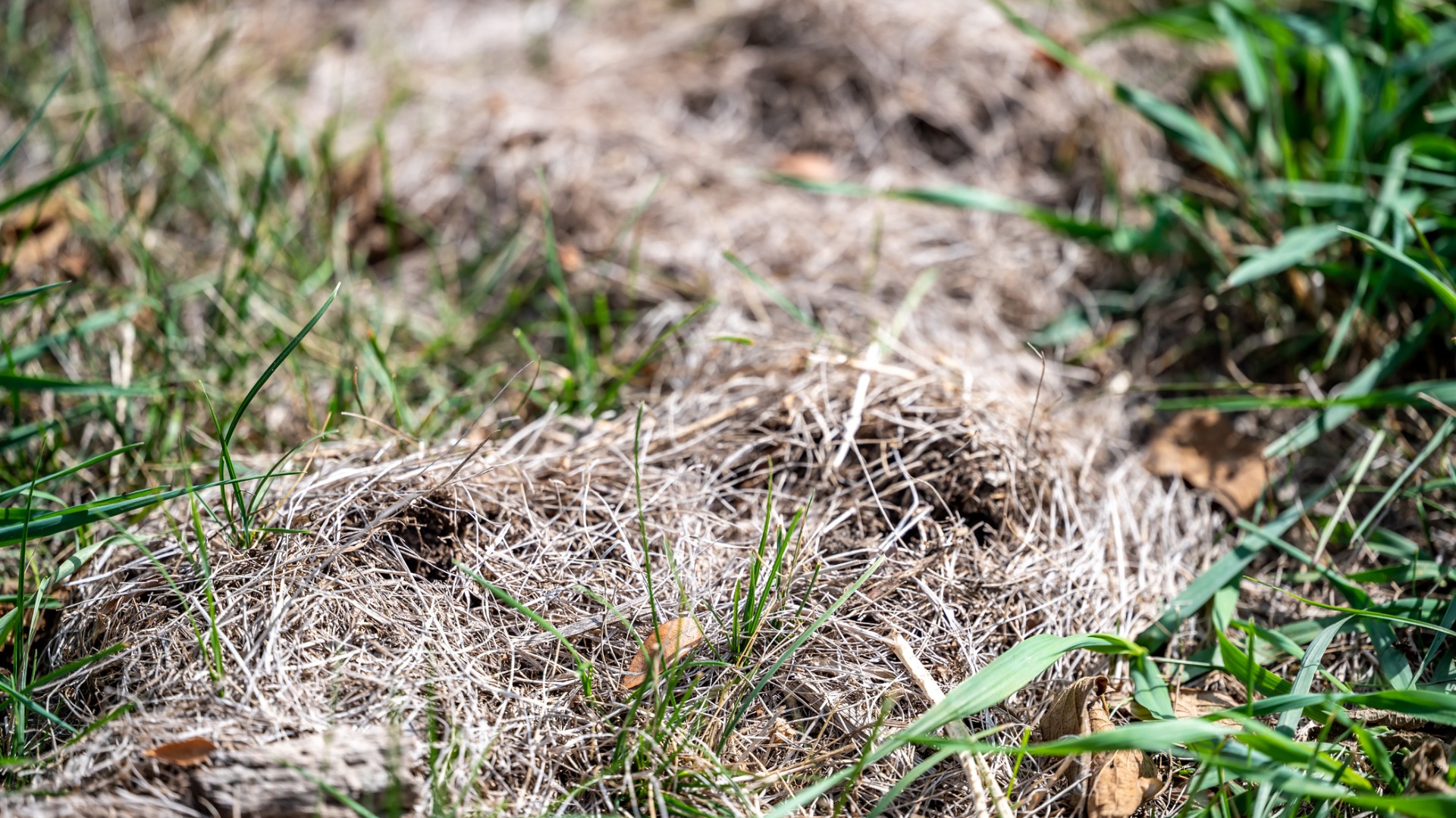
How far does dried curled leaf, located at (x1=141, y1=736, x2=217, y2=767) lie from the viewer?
1122mm

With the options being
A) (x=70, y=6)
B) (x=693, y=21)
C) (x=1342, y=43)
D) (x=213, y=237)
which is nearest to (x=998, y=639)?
(x=1342, y=43)

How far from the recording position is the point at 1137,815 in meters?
1.28

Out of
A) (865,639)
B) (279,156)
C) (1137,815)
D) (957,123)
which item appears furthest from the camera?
(957,123)

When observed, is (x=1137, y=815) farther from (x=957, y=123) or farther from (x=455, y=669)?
(x=957, y=123)

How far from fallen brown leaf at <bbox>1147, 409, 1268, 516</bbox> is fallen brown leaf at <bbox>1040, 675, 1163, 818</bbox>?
637 millimetres

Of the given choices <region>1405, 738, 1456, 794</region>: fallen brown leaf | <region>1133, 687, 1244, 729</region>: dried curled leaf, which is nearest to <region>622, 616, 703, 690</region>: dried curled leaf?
<region>1133, 687, 1244, 729</region>: dried curled leaf

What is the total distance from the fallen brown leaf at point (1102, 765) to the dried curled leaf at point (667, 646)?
53 cm

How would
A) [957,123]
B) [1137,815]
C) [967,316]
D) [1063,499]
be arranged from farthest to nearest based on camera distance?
[957,123] < [967,316] < [1063,499] < [1137,815]

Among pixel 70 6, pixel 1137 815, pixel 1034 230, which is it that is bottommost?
pixel 1137 815

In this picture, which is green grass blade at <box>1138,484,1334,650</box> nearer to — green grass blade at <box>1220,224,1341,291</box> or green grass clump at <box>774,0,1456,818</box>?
green grass clump at <box>774,0,1456,818</box>

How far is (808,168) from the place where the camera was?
8.17ft

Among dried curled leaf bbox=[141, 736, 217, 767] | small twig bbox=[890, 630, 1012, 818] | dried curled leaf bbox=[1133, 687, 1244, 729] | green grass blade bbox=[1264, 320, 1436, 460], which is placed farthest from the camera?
green grass blade bbox=[1264, 320, 1436, 460]

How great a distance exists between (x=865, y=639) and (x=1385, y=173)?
1.43 meters

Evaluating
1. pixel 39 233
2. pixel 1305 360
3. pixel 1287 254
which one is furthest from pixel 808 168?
pixel 39 233
